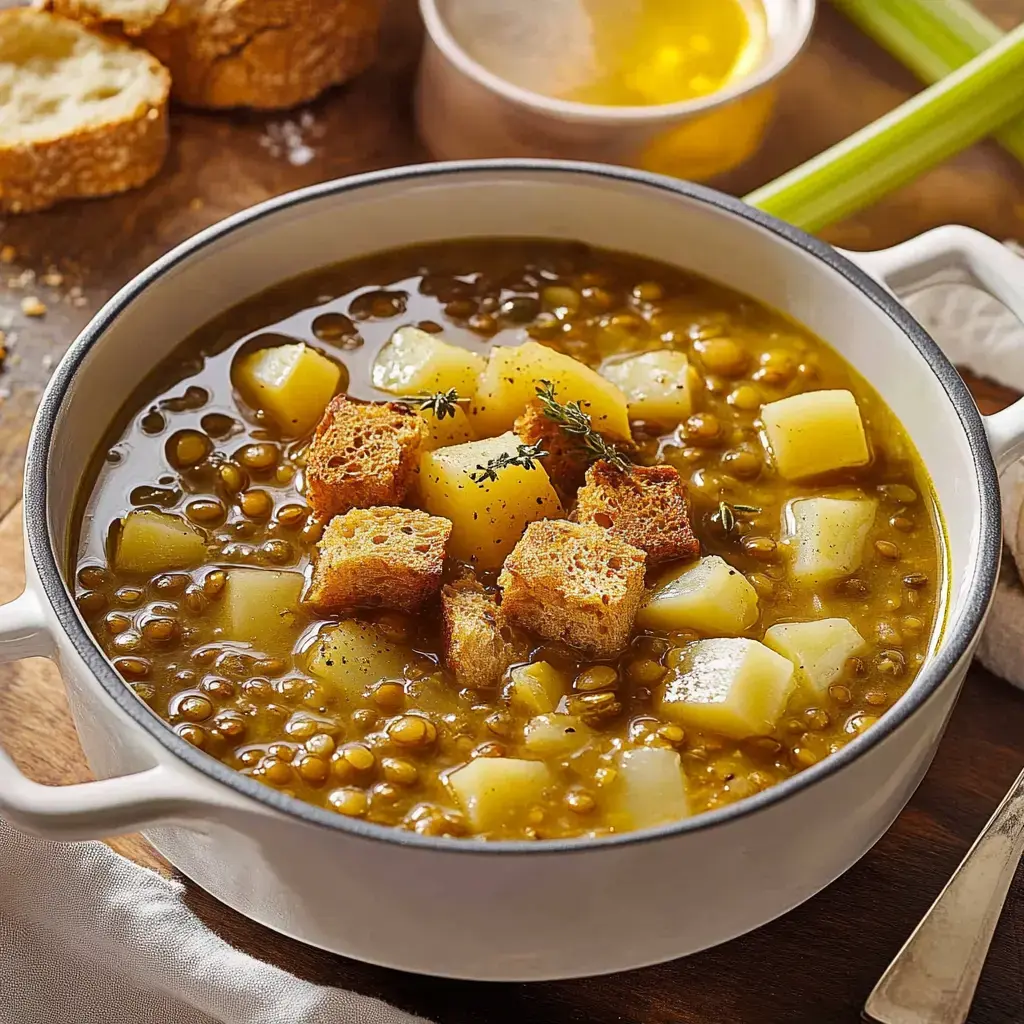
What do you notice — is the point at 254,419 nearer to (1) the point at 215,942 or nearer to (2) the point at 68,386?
(2) the point at 68,386

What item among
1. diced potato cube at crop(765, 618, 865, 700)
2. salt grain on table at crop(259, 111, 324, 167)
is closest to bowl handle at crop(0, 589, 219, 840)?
diced potato cube at crop(765, 618, 865, 700)

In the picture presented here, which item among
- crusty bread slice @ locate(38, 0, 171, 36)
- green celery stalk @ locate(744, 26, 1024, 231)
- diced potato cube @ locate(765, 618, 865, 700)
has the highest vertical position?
green celery stalk @ locate(744, 26, 1024, 231)

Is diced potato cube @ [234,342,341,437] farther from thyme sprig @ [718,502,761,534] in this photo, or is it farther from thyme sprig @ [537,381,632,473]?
thyme sprig @ [718,502,761,534]

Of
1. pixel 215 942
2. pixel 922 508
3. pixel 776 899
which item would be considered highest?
pixel 922 508

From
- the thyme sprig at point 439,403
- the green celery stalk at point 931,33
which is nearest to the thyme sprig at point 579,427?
the thyme sprig at point 439,403

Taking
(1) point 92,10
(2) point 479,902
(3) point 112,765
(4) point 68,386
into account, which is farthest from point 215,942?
(1) point 92,10

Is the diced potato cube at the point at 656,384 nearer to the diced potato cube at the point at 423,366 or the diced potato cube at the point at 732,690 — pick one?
the diced potato cube at the point at 423,366

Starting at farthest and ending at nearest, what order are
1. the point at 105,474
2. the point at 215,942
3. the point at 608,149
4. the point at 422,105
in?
the point at 422,105
the point at 608,149
the point at 105,474
the point at 215,942
